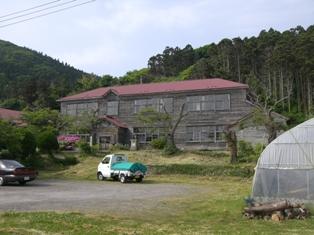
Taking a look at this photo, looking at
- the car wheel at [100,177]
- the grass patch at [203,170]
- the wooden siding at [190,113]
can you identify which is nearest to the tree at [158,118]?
the wooden siding at [190,113]

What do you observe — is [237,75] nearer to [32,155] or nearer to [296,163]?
[32,155]

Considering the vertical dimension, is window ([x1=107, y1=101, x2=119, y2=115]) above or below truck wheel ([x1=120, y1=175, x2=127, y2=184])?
above

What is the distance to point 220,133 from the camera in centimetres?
5462

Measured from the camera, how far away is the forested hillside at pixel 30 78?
300ft

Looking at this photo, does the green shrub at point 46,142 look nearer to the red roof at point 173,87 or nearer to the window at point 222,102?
the red roof at point 173,87

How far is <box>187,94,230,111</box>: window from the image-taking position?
2144 inches

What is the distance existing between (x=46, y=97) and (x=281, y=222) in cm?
7774

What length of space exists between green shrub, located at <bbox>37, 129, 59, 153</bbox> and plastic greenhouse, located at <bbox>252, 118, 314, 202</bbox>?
29.3 meters

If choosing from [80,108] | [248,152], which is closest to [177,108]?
[80,108]

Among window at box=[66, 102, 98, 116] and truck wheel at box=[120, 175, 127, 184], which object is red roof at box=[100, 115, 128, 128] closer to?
window at box=[66, 102, 98, 116]

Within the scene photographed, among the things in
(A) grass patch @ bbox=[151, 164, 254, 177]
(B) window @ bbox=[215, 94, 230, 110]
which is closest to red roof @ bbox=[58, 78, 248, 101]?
(B) window @ bbox=[215, 94, 230, 110]

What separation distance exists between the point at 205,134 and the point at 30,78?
55600 millimetres

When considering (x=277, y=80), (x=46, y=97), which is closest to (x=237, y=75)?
(x=277, y=80)

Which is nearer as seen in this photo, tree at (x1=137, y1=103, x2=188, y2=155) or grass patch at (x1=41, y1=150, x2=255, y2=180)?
grass patch at (x1=41, y1=150, x2=255, y2=180)
